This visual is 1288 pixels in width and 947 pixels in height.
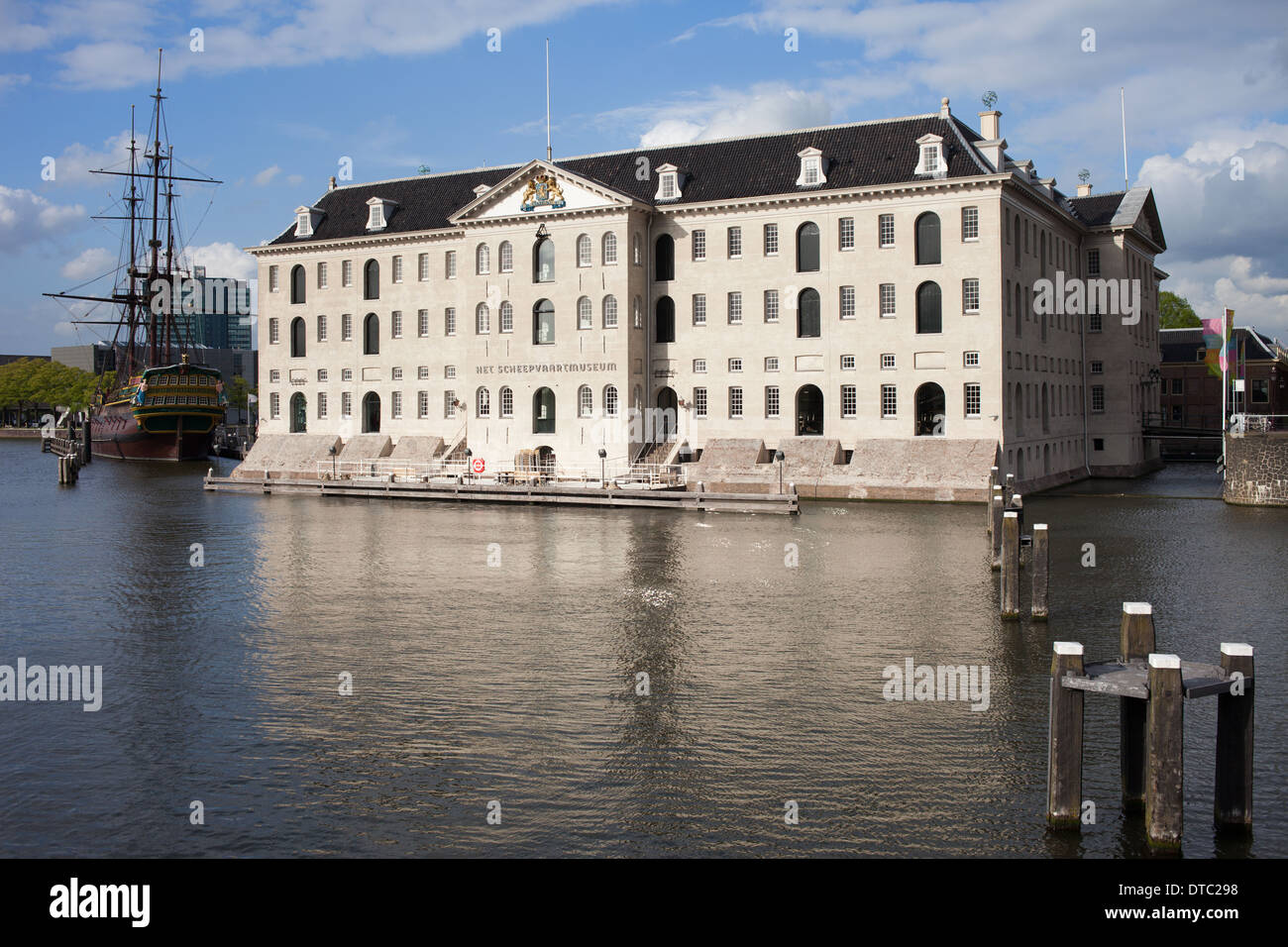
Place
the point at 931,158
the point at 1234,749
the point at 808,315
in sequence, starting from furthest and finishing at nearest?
the point at 808,315
the point at 931,158
the point at 1234,749

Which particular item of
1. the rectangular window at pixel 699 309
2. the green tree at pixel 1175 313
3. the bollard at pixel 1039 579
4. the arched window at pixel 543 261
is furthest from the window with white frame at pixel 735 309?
the green tree at pixel 1175 313

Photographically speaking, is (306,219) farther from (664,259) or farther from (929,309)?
(929,309)

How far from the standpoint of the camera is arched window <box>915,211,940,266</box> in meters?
55.2

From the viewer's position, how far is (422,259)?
229 feet

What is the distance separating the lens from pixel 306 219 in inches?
2904

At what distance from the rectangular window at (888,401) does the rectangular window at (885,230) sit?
22.4 ft

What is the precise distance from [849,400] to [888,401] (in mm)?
1901

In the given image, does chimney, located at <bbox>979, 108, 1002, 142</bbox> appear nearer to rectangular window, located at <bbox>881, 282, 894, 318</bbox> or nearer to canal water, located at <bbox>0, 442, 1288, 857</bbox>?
rectangular window, located at <bbox>881, 282, 894, 318</bbox>

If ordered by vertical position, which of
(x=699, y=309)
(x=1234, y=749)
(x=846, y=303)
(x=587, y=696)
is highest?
(x=699, y=309)

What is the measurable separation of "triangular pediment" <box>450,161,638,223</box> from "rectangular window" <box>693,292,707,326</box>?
5.85m

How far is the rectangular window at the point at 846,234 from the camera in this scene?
57.0 metres

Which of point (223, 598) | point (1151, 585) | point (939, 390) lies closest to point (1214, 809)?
point (1151, 585)

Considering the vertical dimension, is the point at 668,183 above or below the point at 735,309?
above

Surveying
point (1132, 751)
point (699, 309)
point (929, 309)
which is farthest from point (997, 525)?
point (699, 309)
